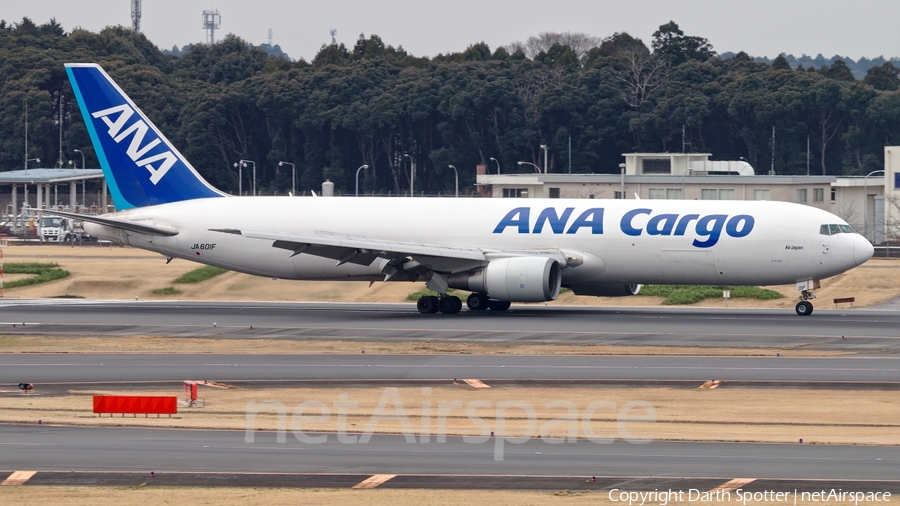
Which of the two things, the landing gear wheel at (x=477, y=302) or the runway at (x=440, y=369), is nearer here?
the runway at (x=440, y=369)

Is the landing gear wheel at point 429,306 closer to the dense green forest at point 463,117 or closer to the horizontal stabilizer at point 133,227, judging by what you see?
the horizontal stabilizer at point 133,227

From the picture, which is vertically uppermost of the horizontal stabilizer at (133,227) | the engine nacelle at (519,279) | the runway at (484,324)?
the horizontal stabilizer at (133,227)

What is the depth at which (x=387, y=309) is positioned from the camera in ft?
157

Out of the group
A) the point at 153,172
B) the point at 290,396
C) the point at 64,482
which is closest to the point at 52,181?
the point at 153,172

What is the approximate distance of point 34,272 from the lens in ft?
189

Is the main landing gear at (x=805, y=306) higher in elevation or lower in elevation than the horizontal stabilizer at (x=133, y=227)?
lower

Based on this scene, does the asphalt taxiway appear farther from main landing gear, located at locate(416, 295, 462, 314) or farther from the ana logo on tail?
the ana logo on tail

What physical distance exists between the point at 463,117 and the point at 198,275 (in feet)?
267

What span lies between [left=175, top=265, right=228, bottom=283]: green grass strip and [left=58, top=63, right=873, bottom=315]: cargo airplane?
6865mm

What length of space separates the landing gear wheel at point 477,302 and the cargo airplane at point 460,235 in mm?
49

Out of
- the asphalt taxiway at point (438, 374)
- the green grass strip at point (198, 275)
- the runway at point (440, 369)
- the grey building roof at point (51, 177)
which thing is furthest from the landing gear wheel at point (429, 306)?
the grey building roof at point (51, 177)

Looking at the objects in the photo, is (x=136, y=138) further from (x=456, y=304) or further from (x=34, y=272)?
(x=456, y=304)

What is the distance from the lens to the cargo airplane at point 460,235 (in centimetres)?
4291

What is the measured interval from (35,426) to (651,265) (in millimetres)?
26314
